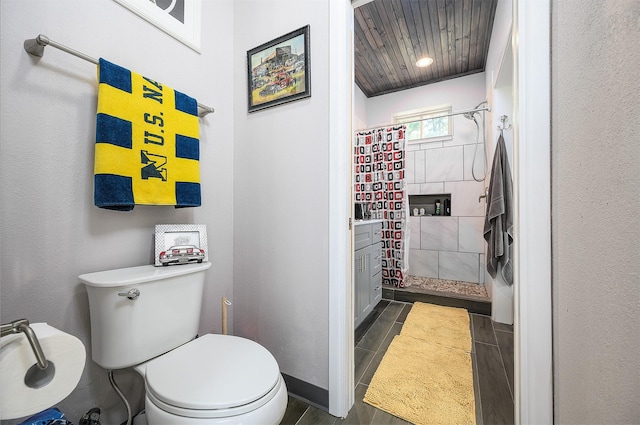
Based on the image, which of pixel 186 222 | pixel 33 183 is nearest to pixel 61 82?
pixel 33 183

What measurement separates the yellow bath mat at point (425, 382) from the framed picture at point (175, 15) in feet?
6.83

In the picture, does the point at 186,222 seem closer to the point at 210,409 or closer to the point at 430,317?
the point at 210,409

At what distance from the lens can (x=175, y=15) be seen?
4.01 feet

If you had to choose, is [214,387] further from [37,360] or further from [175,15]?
[175,15]

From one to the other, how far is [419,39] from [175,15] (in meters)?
2.13

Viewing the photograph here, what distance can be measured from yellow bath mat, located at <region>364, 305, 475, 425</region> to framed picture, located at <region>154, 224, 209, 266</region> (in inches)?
44.7

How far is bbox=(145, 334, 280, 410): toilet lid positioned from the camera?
26.7 inches

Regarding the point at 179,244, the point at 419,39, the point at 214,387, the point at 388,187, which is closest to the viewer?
the point at 214,387

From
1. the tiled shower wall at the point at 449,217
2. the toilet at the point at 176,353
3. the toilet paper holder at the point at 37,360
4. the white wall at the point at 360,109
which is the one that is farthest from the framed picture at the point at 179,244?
the white wall at the point at 360,109

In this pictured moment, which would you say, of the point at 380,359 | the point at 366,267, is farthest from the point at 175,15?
the point at 380,359

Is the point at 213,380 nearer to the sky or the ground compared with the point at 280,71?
nearer to the ground

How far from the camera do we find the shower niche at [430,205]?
122 inches

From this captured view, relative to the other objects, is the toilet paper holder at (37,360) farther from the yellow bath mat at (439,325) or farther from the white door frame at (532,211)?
the yellow bath mat at (439,325)

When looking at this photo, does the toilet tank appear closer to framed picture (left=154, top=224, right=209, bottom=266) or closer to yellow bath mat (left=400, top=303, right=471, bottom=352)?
framed picture (left=154, top=224, right=209, bottom=266)
